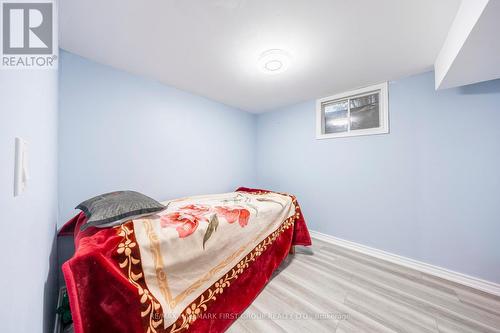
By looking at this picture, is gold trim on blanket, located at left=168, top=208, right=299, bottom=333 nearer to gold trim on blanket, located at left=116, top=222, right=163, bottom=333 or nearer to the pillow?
gold trim on blanket, located at left=116, top=222, right=163, bottom=333

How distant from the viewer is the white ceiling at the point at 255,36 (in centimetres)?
115

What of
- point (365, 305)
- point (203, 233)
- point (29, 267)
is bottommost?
point (365, 305)

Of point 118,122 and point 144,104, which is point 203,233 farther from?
point 144,104

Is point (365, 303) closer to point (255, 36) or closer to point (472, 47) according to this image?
point (472, 47)

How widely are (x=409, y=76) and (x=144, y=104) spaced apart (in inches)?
124

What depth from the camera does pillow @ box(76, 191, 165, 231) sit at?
1.05m

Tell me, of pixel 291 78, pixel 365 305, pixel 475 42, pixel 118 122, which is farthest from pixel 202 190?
pixel 475 42

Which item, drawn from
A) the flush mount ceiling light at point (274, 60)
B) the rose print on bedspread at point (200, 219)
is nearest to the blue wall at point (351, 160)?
the rose print on bedspread at point (200, 219)

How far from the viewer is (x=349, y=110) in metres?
2.45

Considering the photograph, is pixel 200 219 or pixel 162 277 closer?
pixel 162 277

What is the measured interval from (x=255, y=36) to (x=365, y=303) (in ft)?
7.89

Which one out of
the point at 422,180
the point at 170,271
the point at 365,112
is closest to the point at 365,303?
the point at 422,180

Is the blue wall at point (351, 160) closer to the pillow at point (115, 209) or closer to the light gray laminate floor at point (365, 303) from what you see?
the light gray laminate floor at point (365, 303)

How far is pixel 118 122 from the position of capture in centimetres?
183
